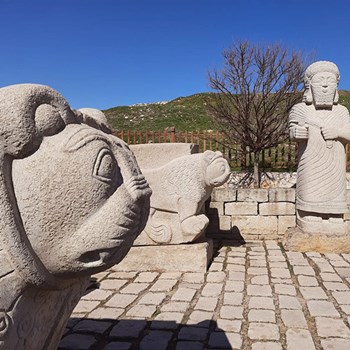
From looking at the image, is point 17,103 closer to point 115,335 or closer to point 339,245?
point 115,335

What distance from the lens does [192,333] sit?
329 centimetres

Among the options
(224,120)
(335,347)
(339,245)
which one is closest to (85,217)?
(335,347)

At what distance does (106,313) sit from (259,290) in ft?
5.70

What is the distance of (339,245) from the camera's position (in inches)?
242

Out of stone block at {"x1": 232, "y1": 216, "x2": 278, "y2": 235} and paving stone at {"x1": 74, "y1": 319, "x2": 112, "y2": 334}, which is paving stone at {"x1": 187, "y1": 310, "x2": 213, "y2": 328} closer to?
paving stone at {"x1": 74, "y1": 319, "x2": 112, "y2": 334}

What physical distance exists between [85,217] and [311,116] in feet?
19.0

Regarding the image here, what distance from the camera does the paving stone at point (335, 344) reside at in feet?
9.96

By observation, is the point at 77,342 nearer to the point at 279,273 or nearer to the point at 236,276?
the point at 236,276

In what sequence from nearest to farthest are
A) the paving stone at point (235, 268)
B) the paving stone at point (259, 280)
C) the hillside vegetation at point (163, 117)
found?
the paving stone at point (259, 280) < the paving stone at point (235, 268) < the hillside vegetation at point (163, 117)

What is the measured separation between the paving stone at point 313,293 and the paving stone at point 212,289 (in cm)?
91

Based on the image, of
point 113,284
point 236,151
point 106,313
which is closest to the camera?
→ point 106,313

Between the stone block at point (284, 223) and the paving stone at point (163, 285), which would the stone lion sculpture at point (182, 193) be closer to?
the paving stone at point (163, 285)

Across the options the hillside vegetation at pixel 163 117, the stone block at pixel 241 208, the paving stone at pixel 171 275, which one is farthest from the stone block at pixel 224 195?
the hillside vegetation at pixel 163 117

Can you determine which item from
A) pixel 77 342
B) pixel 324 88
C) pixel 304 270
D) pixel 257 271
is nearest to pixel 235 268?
pixel 257 271
